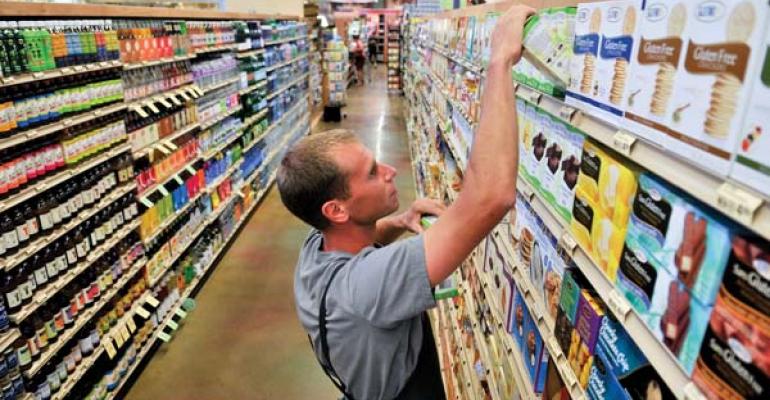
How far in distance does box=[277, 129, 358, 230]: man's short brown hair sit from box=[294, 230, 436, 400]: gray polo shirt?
161 millimetres

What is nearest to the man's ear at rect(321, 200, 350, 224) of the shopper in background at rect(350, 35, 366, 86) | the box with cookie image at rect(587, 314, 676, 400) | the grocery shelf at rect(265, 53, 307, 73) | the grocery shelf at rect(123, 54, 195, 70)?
the box with cookie image at rect(587, 314, 676, 400)

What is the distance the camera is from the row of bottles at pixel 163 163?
4.15 m

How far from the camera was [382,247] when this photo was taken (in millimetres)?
1616

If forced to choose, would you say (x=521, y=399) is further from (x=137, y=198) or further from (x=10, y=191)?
(x=137, y=198)

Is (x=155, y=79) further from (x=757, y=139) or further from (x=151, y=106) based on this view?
(x=757, y=139)

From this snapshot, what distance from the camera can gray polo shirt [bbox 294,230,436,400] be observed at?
4.36ft

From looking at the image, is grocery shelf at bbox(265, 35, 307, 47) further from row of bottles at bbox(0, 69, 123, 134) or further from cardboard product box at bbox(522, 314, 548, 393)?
cardboard product box at bbox(522, 314, 548, 393)

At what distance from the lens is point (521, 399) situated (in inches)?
72.9

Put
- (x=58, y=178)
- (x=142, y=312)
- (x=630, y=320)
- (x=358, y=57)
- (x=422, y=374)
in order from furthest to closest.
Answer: (x=358, y=57) < (x=142, y=312) < (x=58, y=178) < (x=422, y=374) < (x=630, y=320)

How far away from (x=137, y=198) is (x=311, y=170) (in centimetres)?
298

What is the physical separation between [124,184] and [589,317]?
3469 millimetres

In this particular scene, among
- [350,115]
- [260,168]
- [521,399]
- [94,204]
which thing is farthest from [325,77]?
[521,399]

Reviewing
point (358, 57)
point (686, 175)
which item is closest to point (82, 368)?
point (686, 175)

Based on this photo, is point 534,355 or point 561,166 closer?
point 561,166
